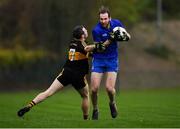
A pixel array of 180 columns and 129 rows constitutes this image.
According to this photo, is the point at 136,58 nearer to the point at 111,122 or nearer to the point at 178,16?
the point at 178,16

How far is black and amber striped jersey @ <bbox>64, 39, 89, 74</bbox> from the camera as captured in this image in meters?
17.5

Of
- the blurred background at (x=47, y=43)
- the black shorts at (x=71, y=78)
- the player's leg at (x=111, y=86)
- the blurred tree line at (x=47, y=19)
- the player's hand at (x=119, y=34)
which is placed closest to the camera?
the player's hand at (x=119, y=34)

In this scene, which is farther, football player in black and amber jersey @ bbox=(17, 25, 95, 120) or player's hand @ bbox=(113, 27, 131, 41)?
football player in black and amber jersey @ bbox=(17, 25, 95, 120)

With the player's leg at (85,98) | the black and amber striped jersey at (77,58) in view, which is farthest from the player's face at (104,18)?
the player's leg at (85,98)

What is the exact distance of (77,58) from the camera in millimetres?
17469

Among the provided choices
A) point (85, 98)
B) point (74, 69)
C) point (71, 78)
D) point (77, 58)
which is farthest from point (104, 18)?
point (85, 98)

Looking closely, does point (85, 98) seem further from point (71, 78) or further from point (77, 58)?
point (77, 58)

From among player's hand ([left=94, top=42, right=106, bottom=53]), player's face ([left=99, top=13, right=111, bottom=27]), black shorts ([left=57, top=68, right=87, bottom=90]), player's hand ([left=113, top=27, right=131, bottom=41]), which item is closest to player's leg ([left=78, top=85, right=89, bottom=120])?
black shorts ([left=57, top=68, right=87, bottom=90])

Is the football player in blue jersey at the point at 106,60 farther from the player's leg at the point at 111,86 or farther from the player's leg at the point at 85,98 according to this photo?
the player's leg at the point at 85,98

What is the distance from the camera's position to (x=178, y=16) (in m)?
78.9

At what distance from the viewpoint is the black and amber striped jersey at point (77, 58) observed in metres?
17.5

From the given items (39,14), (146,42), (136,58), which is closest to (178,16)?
(146,42)

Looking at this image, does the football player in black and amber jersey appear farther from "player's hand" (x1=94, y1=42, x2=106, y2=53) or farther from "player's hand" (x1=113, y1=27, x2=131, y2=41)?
"player's hand" (x1=113, y1=27, x2=131, y2=41)

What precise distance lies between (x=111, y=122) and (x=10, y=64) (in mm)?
33931
